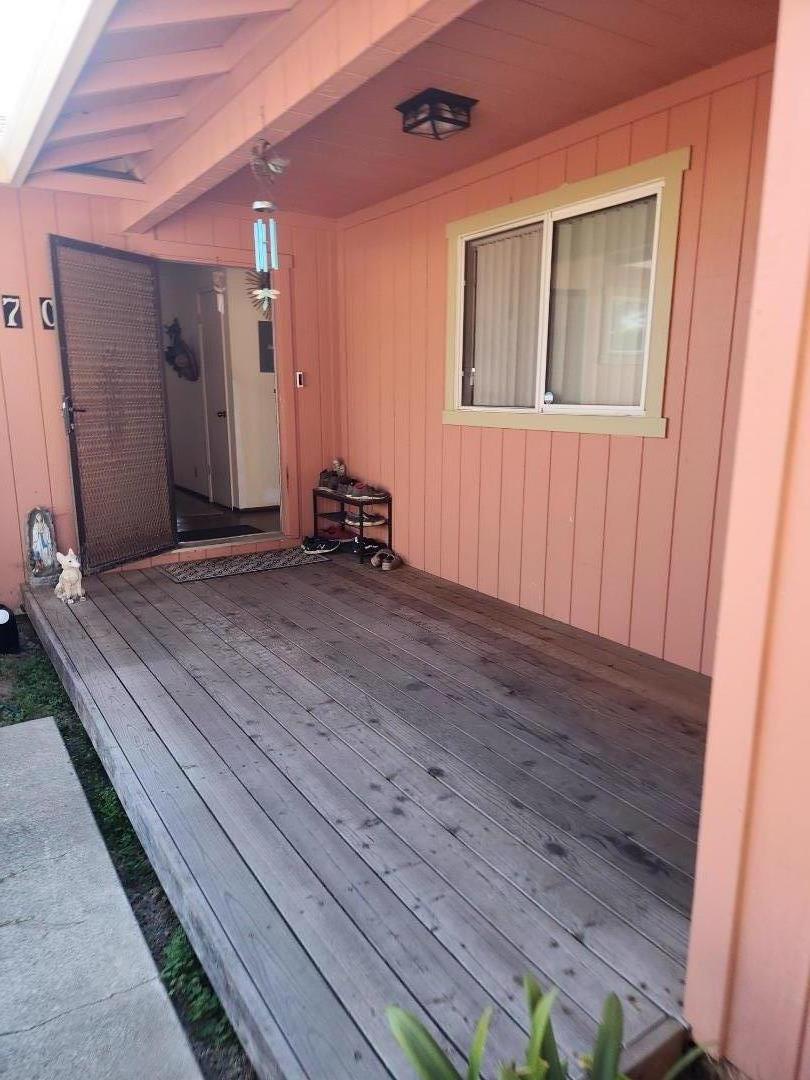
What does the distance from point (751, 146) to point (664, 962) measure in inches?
105

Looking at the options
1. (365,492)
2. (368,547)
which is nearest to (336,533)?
(368,547)

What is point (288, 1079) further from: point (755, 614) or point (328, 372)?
point (328, 372)

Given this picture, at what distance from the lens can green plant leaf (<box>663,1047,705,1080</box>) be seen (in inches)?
44.4

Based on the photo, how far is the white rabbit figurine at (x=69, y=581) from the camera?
384 centimetres

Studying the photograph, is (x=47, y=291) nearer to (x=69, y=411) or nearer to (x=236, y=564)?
(x=69, y=411)

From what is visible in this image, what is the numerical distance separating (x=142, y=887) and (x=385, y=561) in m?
2.84

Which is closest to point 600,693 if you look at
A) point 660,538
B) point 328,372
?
point 660,538

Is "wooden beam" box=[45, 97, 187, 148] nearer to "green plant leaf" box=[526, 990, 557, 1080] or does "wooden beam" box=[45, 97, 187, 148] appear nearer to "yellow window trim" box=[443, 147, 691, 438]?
"yellow window trim" box=[443, 147, 691, 438]

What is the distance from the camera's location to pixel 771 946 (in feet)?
3.76

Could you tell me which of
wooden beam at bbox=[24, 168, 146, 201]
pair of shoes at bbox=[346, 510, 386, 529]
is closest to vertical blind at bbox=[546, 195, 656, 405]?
pair of shoes at bbox=[346, 510, 386, 529]

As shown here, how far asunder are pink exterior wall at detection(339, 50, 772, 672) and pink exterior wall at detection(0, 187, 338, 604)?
484 millimetres

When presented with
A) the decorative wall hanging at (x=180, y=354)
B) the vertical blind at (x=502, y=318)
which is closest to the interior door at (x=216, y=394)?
the decorative wall hanging at (x=180, y=354)

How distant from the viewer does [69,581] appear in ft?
12.6

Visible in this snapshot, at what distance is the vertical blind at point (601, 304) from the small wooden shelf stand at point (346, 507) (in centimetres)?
168
